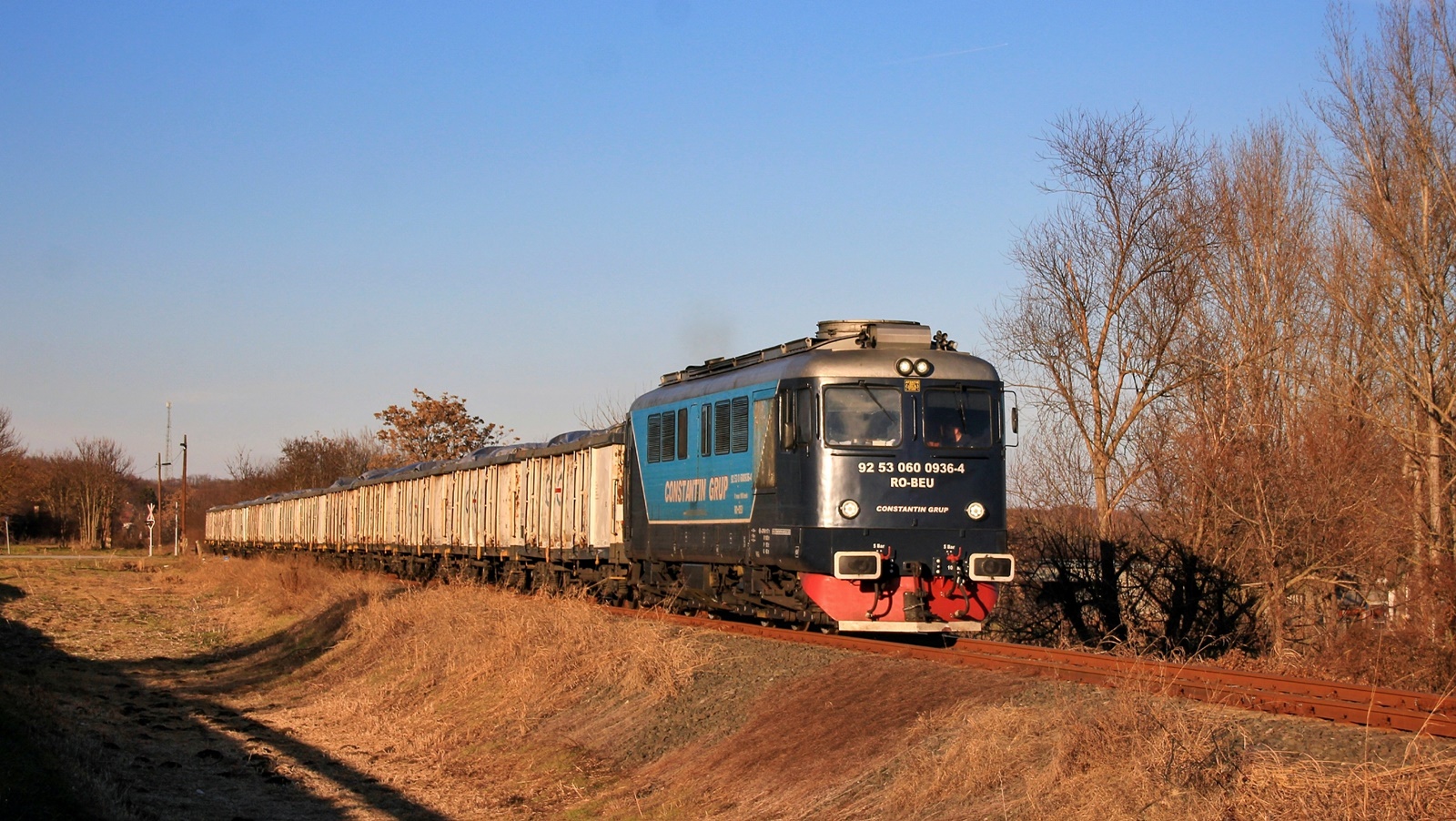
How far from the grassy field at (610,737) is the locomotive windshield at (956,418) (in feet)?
9.85

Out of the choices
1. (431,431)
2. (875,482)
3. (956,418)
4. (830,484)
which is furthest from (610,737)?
(431,431)

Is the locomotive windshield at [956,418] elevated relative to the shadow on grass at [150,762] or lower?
elevated

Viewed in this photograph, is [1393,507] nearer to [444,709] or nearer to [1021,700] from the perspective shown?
[1021,700]

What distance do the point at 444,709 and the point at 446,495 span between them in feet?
53.3

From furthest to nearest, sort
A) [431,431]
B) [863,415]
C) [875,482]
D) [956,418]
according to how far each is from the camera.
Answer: [431,431]
[956,418]
[863,415]
[875,482]

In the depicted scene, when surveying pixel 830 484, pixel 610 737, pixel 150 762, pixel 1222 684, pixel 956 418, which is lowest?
pixel 150 762

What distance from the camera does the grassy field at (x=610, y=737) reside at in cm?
781

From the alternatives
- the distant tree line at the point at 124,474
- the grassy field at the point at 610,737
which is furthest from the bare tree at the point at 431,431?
the grassy field at the point at 610,737

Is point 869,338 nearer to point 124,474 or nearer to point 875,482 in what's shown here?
point 875,482

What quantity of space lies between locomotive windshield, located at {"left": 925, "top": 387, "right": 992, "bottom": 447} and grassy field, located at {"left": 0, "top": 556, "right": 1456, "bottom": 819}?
300cm

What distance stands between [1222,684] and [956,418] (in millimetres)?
5356

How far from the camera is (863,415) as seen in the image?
49.5 feet

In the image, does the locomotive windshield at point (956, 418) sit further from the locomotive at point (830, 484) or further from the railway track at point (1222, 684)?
the railway track at point (1222, 684)

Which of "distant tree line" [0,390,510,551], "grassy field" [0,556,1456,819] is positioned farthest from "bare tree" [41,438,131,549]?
"grassy field" [0,556,1456,819]
